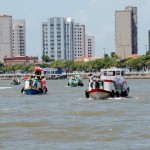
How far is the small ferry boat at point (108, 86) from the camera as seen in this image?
64562 mm

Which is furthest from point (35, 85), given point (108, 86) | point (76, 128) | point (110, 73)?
point (76, 128)

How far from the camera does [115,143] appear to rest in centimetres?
3303

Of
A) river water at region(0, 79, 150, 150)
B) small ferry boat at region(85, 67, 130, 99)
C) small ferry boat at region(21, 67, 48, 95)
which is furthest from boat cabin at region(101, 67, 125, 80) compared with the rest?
small ferry boat at region(21, 67, 48, 95)

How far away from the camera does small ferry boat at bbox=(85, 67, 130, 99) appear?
64.6 metres

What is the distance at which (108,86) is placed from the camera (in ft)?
213

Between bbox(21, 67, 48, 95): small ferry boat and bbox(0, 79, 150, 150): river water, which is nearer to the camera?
bbox(0, 79, 150, 150): river water

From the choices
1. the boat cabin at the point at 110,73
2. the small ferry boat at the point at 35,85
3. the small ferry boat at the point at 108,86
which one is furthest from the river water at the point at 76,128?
the small ferry boat at the point at 35,85

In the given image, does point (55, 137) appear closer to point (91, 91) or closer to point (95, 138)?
point (95, 138)

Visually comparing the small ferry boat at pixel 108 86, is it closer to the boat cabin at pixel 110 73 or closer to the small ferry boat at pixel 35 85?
the boat cabin at pixel 110 73

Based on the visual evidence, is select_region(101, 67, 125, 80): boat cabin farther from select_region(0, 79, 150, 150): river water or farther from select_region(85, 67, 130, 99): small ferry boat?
select_region(0, 79, 150, 150): river water

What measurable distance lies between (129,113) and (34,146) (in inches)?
680

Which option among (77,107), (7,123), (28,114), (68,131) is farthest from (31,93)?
(68,131)

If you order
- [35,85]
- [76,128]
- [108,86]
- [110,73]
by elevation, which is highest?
[110,73]

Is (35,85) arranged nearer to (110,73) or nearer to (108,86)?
(110,73)
